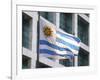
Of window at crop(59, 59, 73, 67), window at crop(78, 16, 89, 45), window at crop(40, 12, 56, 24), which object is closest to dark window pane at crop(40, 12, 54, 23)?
window at crop(40, 12, 56, 24)

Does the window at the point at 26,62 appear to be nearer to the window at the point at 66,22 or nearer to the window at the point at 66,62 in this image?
the window at the point at 66,62

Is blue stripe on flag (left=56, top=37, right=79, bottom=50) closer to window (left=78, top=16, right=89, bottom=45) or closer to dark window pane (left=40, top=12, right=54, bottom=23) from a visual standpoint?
window (left=78, top=16, right=89, bottom=45)

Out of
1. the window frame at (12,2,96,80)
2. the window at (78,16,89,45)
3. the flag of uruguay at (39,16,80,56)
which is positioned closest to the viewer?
the window frame at (12,2,96,80)

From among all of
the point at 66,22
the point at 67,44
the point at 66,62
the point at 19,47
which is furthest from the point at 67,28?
the point at 19,47

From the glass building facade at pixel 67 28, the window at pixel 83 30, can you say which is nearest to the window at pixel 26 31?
the glass building facade at pixel 67 28
